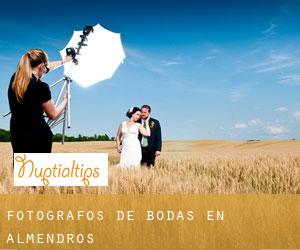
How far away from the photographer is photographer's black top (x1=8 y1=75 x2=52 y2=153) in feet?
22.7

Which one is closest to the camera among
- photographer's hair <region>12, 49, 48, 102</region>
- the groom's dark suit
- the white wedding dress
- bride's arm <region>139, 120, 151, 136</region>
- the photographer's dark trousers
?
photographer's hair <region>12, 49, 48, 102</region>

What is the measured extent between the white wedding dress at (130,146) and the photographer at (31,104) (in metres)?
5.07

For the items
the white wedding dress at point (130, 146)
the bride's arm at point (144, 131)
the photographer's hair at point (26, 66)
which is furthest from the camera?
the white wedding dress at point (130, 146)

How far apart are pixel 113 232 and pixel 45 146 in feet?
8.31

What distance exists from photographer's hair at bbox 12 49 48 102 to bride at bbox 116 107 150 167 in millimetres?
5557

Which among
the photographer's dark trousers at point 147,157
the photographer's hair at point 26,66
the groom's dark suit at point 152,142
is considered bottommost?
the photographer's dark trousers at point 147,157

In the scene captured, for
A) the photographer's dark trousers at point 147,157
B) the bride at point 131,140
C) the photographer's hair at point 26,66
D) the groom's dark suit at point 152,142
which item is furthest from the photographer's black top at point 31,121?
the photographer's dark trousers at point 147,157

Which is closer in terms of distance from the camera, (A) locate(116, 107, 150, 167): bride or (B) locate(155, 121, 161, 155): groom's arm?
(A) locate(116, 107, 150, 167): bride

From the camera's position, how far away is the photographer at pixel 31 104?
675 centimetres

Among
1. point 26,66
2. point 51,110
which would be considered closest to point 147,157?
point 51,110

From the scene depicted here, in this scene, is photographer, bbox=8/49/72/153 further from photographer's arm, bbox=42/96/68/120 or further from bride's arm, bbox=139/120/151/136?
bride's arm, bbox=139/120/151/136

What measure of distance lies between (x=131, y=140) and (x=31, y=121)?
5468 mm

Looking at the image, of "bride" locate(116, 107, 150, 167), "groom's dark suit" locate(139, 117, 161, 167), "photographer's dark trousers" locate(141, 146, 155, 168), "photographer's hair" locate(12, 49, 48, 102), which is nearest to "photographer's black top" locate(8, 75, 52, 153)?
"photographer's hair" locate(12, 49, 48, 102)

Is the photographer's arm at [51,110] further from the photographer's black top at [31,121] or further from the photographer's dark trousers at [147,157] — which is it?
the photographer's dark trousers at [147,157]
